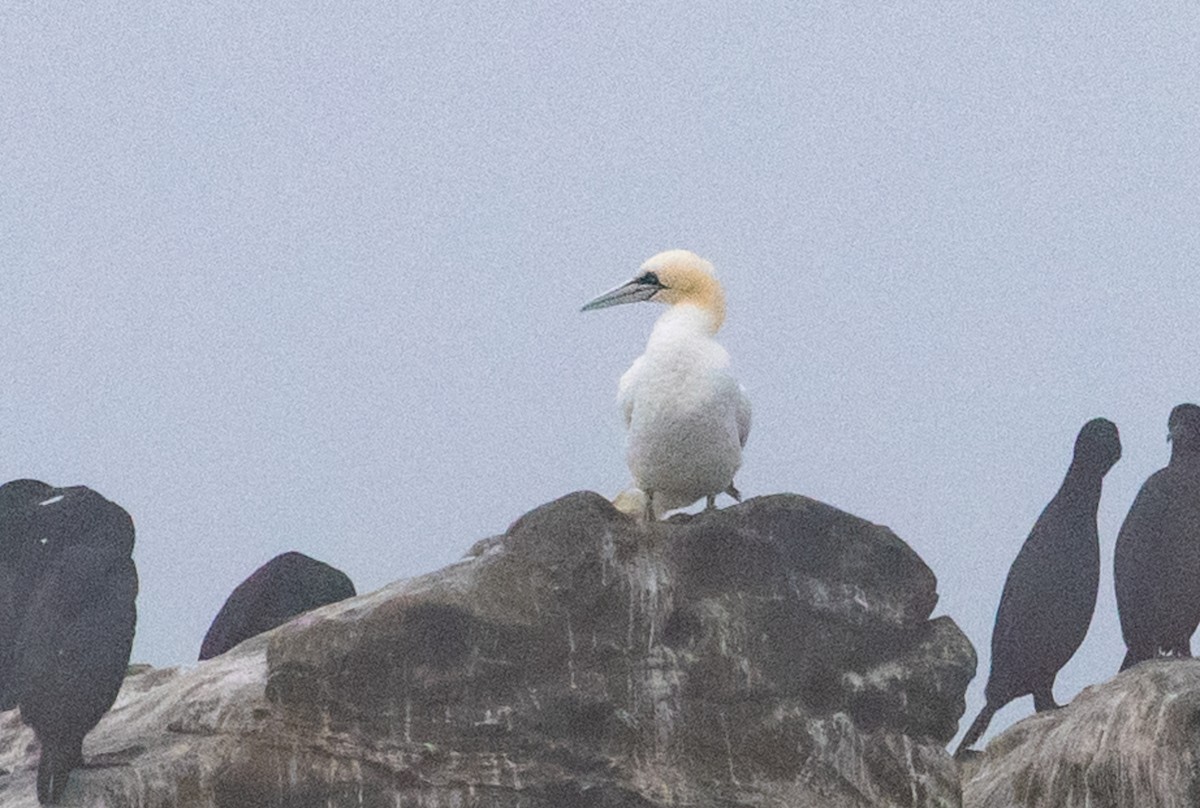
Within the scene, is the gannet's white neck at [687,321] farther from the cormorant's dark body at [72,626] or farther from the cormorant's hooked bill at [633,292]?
the cormorant's dark body at [72,626]

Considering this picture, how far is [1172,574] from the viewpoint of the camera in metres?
11.7

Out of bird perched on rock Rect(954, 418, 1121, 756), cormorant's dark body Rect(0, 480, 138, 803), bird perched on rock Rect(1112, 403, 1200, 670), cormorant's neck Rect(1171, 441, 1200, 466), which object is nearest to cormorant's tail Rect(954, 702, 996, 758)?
bird perched on rock Rect(954, 418, 1121, 756)

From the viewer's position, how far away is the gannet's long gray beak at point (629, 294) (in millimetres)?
11805

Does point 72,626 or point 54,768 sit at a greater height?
point 72,626

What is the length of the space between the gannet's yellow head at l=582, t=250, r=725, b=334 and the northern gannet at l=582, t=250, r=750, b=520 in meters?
0.02

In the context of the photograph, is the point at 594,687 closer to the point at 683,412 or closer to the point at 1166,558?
the point at 683,412

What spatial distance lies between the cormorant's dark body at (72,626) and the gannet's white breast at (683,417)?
2.88 meters

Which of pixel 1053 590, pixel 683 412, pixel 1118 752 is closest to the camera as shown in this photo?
pixel 1118 752

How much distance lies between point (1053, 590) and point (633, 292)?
312 cm

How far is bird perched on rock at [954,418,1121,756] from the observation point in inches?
456

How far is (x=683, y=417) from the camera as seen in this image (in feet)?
35.2

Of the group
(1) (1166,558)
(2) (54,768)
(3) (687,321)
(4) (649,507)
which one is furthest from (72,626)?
(1) (1166,558)

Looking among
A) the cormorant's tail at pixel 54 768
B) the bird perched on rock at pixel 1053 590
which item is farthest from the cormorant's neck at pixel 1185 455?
the cormorant's tail at pixel 54 768

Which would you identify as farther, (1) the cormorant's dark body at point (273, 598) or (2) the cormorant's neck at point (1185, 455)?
(1) the cormorant's dark body at point (273, 598)
